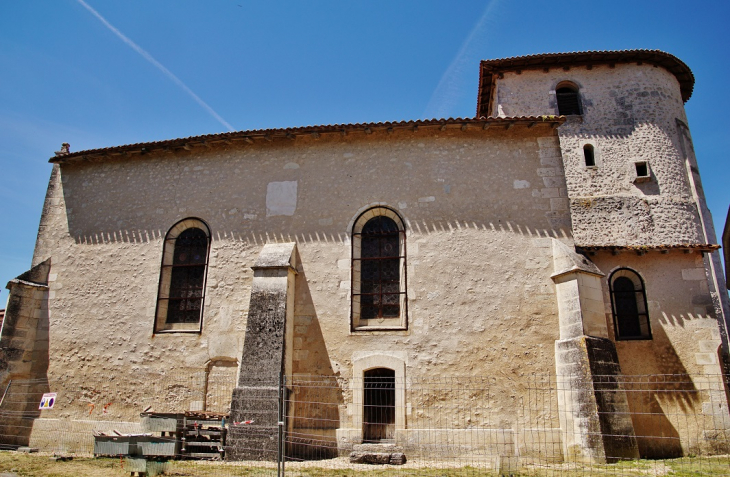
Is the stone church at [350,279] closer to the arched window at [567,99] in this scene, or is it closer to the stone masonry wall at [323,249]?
the stone masonry wall at [323,249]

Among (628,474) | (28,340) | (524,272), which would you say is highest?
(524,272)

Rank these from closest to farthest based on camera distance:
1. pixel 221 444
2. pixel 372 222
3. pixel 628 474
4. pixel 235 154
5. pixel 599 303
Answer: pixel 628 474, pixel 221 444, pixel 599 303, pixel 372 222, pixel 235 154

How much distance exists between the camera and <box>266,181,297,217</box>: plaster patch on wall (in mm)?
11328

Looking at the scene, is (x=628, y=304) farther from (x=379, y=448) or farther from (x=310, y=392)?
(x=310, y=392)

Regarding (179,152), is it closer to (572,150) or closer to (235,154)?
(235,154)

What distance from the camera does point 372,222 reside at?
11.1 meters

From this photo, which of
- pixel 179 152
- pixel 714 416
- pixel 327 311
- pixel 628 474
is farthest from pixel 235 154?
pixel 714 416

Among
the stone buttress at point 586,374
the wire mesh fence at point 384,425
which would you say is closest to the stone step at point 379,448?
the wire mesh fence at point 384,425

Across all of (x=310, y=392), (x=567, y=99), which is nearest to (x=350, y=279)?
(x=310, y=392)

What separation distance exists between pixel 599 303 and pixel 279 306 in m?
6.18

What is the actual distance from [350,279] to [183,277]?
3.95 m

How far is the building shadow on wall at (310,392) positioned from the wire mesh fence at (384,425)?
0.09 ft

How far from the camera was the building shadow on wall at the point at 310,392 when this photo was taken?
948cm

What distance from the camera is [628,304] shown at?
446 inches
